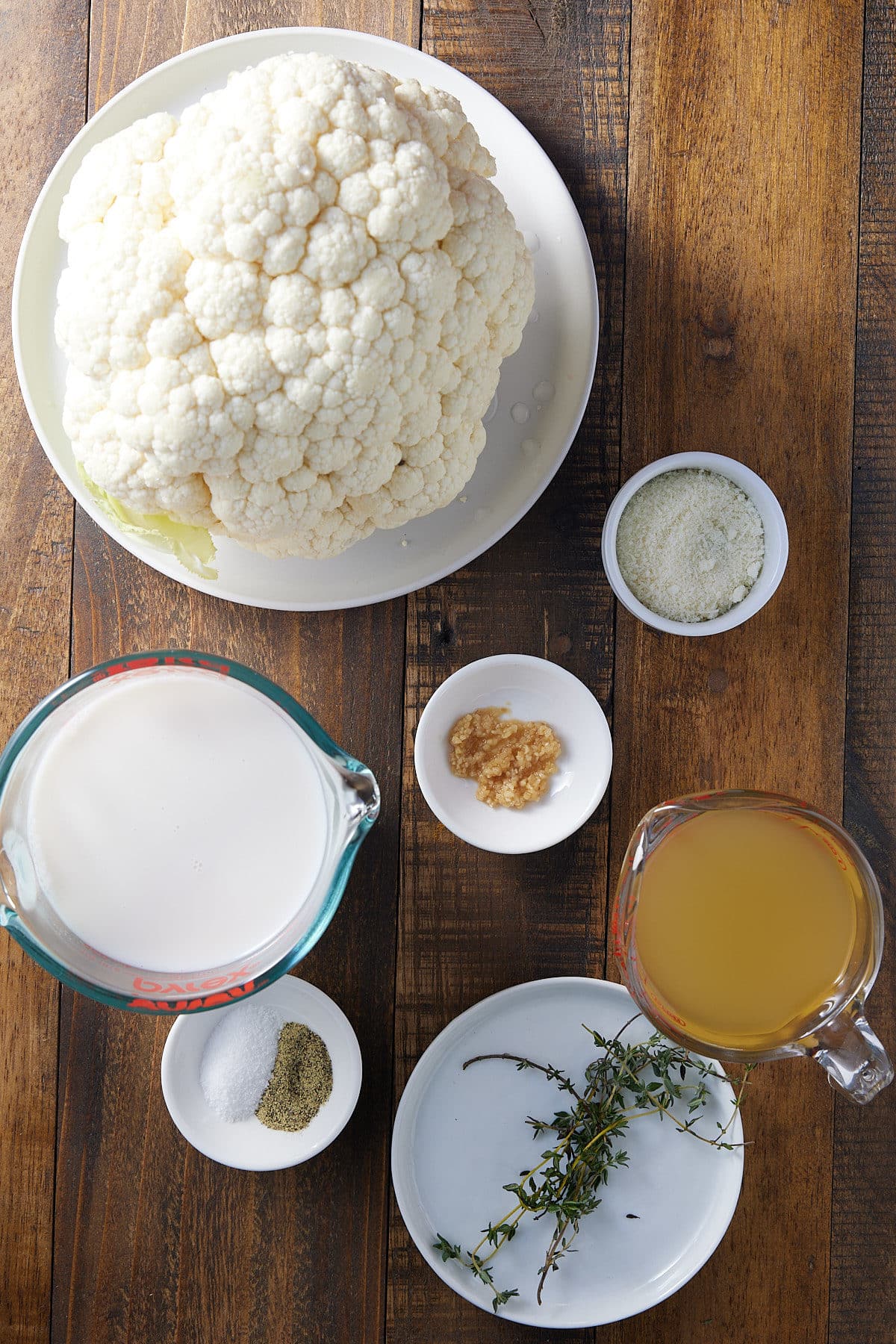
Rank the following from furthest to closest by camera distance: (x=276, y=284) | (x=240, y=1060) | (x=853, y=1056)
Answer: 1. (x=240, y=1060)
2. (x=853, y=1056)
3. (x=276, y=284)

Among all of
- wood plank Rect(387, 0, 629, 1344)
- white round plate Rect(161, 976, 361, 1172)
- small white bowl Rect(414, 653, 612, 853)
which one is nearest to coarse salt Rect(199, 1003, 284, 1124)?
white round plate Rect(161, 976, 361, 1172)

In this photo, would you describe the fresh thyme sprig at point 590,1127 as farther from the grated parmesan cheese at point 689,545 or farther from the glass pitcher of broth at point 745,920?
the grated parmesan cheese at point 689,545

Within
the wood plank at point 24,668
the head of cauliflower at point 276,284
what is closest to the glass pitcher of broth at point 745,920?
the head of cauliflower at point 276,284

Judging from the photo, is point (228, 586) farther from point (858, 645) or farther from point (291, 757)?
point (858, 645)

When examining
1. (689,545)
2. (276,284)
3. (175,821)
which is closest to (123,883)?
(175,821)

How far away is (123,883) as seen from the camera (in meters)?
0.81

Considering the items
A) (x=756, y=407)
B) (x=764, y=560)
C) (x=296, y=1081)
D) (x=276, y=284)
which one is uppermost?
(x=276, y=284)

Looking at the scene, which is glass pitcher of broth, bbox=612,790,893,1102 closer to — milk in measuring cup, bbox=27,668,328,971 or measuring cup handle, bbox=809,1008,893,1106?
measuring cup handle, bbox=809,1008,893,1106

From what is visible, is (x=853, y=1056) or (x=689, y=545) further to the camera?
(x=689, y=545)

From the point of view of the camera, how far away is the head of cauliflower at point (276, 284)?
Answer: 2.40ft

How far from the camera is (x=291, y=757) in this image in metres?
0.80

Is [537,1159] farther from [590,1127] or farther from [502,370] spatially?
[502,370]

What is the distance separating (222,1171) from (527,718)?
23.9 inches

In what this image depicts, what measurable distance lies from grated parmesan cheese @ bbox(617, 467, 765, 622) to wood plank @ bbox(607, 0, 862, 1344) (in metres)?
0.06
